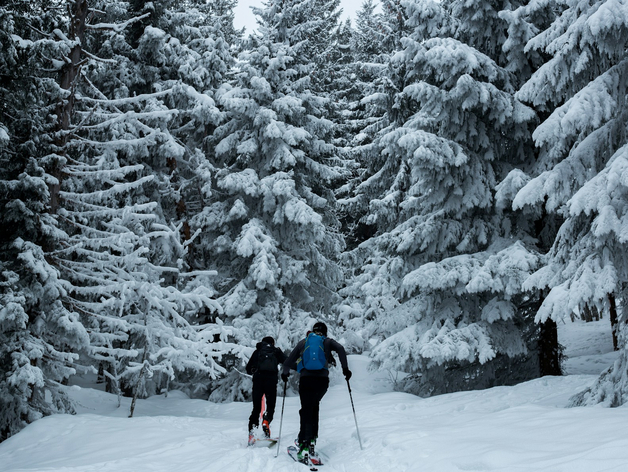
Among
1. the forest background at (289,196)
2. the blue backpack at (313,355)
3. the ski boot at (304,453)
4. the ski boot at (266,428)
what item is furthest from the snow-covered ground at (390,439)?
the blue backpack at (313,355)

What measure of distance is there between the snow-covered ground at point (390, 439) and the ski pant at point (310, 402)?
45 centimetres

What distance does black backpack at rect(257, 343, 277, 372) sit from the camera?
8.98 metres

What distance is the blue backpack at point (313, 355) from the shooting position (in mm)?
7523

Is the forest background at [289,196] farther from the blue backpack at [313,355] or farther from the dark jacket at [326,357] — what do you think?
the blue backpack at [313,355]

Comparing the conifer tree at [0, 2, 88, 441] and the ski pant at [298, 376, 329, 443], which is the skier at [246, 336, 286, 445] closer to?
the ski pant at [298, 376, 329, 443]

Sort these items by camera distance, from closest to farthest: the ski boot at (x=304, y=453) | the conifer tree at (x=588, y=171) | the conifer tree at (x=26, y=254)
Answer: the conifer tree at (x=588, y=171) < the ski boot at (x=304, y=453) < the conifer tree at (x=26, y=254)

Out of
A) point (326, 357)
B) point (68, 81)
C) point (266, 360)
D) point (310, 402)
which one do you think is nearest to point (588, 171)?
point (326, 357)

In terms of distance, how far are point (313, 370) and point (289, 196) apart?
9519mm

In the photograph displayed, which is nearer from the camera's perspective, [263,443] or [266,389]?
[263,443]

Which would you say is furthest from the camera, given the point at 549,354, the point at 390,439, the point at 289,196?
the point at 289,196

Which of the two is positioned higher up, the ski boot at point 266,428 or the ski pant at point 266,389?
the ski pant at point 266,389

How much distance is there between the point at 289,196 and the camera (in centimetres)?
1642

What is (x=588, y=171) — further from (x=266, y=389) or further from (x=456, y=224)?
(x=266, y=389)

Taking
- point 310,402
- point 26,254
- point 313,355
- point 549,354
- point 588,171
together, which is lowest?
point 310,402
